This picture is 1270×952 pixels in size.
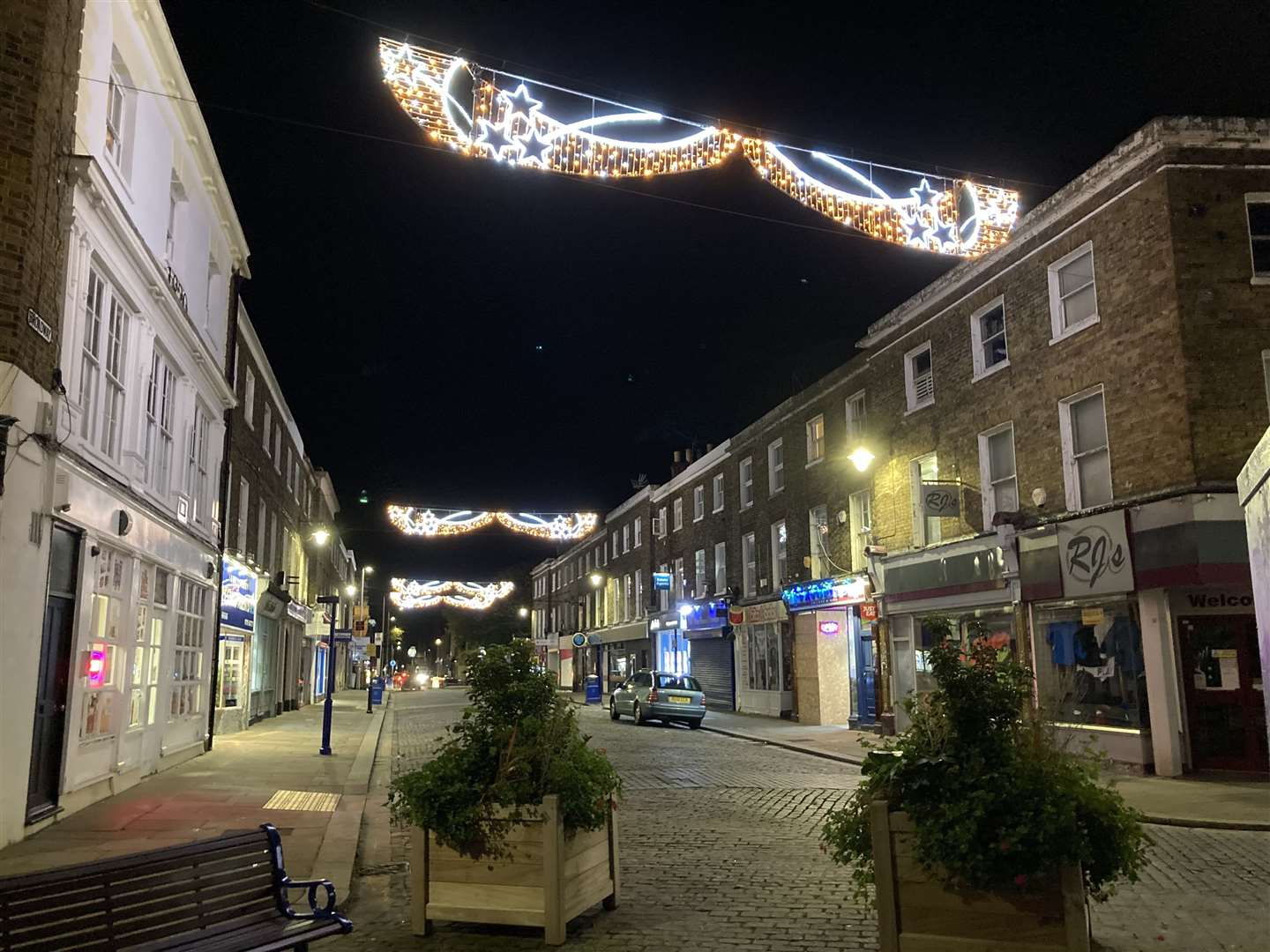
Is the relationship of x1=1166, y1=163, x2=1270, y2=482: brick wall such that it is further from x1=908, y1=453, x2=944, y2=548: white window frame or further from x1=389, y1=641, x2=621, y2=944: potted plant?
x1=389, y1=641, x2=621, y2=944: potted plant

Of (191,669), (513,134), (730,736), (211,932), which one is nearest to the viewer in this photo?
(211,932)

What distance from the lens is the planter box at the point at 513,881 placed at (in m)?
6.10

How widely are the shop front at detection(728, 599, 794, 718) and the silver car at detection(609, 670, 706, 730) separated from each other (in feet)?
8.59

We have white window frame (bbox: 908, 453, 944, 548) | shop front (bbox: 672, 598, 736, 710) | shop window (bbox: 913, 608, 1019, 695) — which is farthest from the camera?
shop front (bbox: 672, 598, 736, 710)

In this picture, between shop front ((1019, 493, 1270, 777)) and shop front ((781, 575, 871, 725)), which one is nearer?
shop front ((1019, 493, 1270, 777))

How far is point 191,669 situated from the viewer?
16750mm

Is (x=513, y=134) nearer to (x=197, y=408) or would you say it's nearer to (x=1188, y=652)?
(x=197, y=408)

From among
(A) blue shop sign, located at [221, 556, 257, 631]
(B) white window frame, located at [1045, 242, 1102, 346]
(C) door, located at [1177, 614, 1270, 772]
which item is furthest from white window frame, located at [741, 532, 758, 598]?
(C) door, located at [1177, 614, 1270, 772]

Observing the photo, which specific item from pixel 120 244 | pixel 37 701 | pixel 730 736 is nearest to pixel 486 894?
pixel 37 701

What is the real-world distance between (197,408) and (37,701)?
8.38m

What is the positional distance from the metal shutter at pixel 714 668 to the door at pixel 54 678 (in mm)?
24174

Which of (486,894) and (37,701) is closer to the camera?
(486,894)

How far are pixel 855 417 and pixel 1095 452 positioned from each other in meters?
8.67

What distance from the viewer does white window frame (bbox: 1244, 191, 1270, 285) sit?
587 inches
